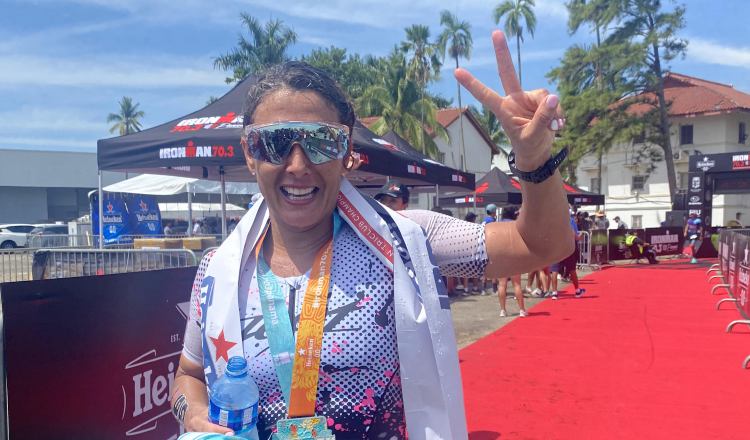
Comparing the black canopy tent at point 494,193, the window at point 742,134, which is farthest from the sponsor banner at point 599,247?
the window at point 742,134

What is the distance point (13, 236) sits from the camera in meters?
28.2

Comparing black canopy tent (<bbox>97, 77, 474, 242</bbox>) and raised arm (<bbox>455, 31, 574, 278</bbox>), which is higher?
black canopy tent (<bbox>97, 77, 474, 242</bbox>)

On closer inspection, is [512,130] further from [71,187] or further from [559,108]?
[71,187]

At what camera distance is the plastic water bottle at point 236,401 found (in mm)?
1453

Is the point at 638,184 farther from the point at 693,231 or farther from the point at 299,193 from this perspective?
the point at 299,193

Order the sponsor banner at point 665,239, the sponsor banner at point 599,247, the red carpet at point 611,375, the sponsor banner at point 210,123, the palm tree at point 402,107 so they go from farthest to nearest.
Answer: the palm tree at point 402,107 → the sponsor banner at point 665,239 → the sponsor banner at point 599,247 → the sponsor banner at point 210,123 → the red carpet at point 611,375

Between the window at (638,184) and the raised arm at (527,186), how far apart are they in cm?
4234

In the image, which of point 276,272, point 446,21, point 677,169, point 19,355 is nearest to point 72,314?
point 19,355

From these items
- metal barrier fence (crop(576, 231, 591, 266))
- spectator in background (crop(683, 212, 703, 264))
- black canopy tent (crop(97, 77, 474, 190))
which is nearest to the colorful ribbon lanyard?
black canopy tent (crop(97, 77, 474, 190))

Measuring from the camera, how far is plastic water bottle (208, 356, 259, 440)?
4.77ft

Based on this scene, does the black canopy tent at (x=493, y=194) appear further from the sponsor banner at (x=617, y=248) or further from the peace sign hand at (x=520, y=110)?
the peace sign hand at (x=520, y=110)

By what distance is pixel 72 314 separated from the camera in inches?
113

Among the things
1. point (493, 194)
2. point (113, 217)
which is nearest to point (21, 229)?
point (113, 217)

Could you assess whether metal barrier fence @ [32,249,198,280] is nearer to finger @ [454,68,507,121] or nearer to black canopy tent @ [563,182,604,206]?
finger @ [454,68,507,121]
